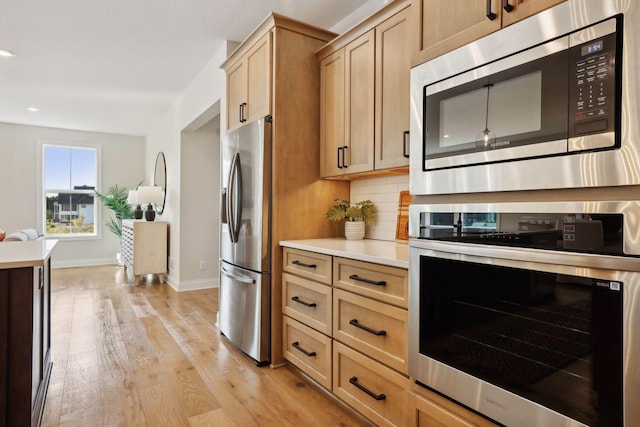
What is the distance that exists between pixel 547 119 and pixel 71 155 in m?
8.20

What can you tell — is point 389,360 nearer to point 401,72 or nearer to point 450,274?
point 450,274

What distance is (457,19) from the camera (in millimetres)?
1359

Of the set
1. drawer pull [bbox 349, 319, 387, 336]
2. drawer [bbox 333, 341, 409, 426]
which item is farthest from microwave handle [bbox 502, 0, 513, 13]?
drawer [bbox 333, 341, 409, 426]

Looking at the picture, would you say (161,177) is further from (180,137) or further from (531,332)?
(531,332)

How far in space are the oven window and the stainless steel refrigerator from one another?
1.38 meters

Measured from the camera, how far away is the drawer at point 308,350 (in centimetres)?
214

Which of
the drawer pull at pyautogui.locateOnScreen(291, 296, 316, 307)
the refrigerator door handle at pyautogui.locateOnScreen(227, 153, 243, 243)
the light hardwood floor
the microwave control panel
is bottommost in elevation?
the light hardwood floor

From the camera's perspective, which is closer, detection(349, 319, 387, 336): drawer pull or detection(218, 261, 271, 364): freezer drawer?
detection(349, 319, 387, 336): drawer pull

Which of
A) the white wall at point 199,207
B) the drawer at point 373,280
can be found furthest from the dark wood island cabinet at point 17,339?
the white wall at point 199,207

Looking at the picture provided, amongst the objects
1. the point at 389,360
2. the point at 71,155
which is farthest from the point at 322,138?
the point at 71,155

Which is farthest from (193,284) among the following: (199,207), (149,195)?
(149,195)

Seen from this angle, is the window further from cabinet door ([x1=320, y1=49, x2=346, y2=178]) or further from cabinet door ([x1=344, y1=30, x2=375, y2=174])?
cabinet door ([x1=344, y1=30, x2=375, y2=174])

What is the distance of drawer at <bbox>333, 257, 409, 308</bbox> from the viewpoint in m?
1.65

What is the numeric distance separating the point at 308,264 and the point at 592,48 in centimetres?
172
